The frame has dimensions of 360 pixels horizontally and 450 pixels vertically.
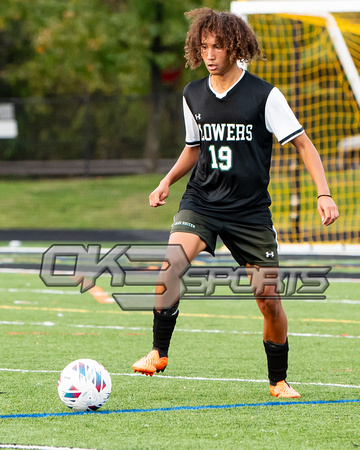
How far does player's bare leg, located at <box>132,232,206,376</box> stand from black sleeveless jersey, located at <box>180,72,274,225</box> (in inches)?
9.6

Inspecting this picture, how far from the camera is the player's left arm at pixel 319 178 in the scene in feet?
16.3

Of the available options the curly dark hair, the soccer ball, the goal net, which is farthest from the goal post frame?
the soccer ball

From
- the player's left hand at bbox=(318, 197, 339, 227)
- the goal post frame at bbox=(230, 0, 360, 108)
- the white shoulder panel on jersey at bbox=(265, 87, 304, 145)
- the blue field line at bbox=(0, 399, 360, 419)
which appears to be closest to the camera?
the blue field line at bbox=(0, 399, 360, 419)

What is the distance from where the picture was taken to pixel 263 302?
5195 mm

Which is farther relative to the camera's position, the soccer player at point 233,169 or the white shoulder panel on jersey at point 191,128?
the white shoulder panel on jersey at point 191,128

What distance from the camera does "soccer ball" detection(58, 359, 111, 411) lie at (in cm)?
476

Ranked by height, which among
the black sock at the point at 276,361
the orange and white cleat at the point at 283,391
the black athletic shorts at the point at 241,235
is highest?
the black athletic shorts at the point at 241,235

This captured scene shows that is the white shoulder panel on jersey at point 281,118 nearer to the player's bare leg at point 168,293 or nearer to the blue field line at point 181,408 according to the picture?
the player's bare leg at point 168,293

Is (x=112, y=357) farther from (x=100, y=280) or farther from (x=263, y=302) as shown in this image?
(x=100, y=280)

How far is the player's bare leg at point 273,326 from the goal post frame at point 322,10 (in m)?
7.99

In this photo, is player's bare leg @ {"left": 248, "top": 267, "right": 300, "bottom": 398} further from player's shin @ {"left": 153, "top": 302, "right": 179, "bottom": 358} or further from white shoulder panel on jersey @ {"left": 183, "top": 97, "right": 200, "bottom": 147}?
white shoulder panel on jersey @ {"left": 183, "top": 97, "right": 200, "bottom": 147}

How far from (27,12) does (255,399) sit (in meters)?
23.7

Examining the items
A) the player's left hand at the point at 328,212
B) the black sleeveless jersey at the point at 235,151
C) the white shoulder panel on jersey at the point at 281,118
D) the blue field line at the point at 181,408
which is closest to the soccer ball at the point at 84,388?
the blue field line at the point at 181,408

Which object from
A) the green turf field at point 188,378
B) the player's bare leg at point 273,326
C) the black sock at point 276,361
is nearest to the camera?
the green turf field at point 188,378
